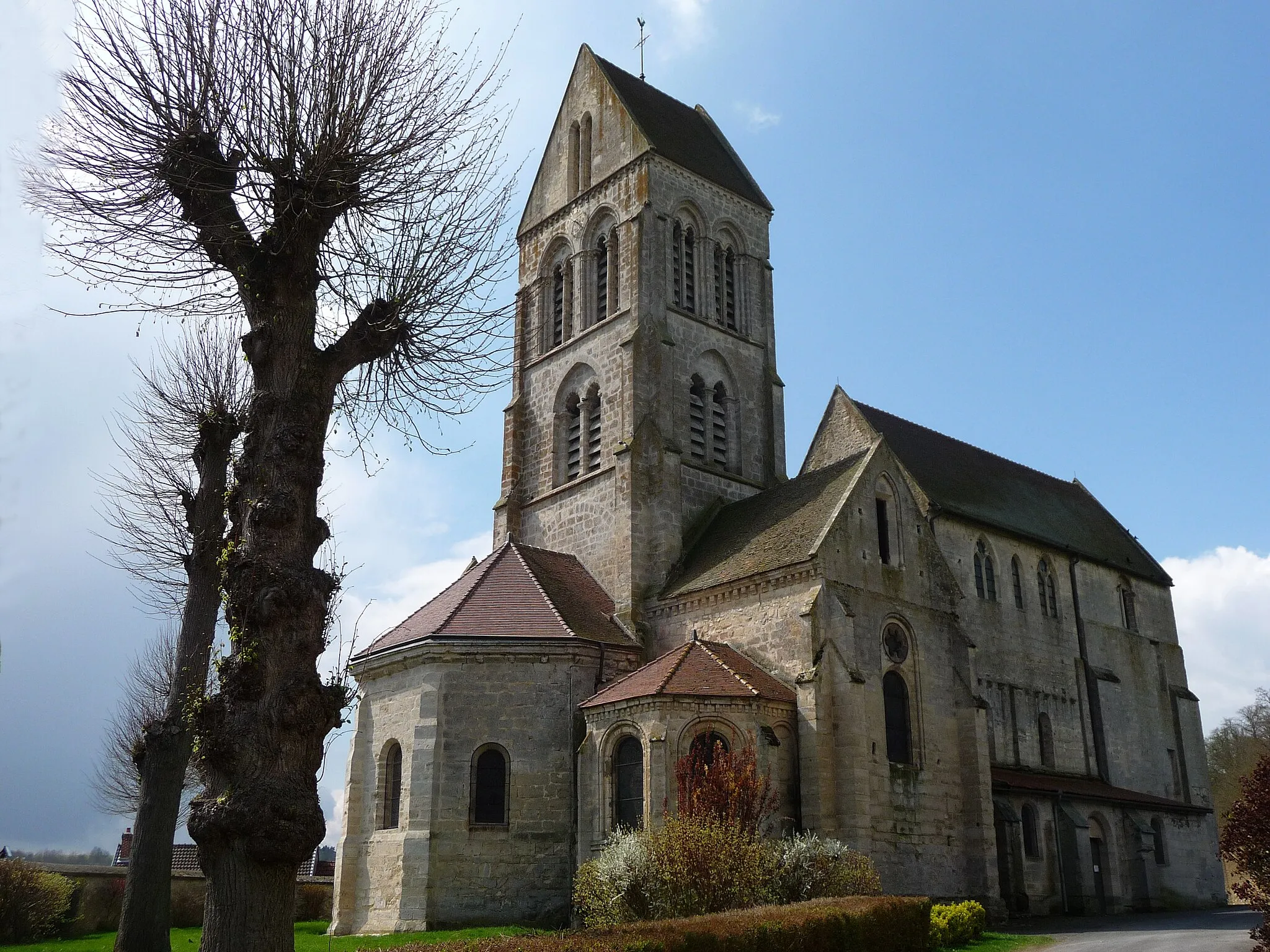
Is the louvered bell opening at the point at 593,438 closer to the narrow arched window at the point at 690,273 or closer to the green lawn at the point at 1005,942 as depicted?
the narrow arched window at the point at 690,273

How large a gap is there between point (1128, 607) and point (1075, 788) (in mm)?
10408

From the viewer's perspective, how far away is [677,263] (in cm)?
3194

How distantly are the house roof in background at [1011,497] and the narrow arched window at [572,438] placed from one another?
29.2 feet

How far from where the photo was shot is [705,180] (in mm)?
33094

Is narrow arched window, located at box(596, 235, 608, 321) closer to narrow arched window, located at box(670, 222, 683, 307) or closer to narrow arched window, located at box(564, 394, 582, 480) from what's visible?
narrow arched window, located at box(670, 222, 683, 307)

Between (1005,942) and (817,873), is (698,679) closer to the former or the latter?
(817,873)

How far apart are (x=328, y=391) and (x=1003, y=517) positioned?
91.6 ft

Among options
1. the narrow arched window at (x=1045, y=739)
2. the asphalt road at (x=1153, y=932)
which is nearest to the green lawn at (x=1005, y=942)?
the asphalt road at (x=1153, y=932)

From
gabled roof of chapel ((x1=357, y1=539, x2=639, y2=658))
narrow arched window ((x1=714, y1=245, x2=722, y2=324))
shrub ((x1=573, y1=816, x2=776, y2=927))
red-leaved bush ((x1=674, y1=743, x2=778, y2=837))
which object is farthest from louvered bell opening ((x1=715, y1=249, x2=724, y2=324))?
shrub ((x1=573, y1=816, x2=776, y2=927))

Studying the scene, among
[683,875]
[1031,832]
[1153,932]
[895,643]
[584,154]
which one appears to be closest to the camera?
[683,875]

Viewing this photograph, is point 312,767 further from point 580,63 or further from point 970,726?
point 580,63

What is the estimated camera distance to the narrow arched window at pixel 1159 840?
33.5 meters

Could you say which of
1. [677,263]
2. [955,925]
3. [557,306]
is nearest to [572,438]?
[557,306]

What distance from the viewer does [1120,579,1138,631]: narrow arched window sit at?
39312 millimetres
